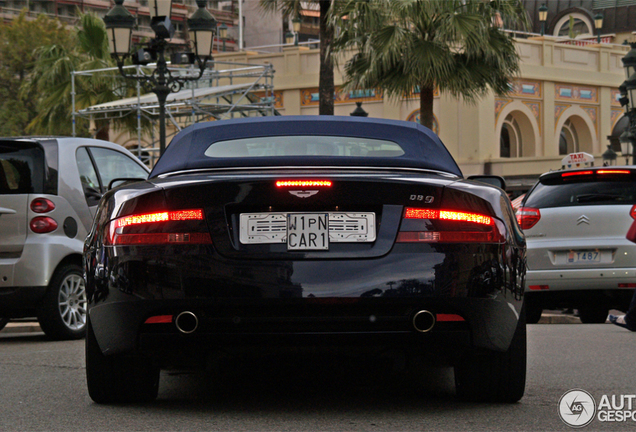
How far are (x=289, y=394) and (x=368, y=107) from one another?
Result: 39022 millimetres

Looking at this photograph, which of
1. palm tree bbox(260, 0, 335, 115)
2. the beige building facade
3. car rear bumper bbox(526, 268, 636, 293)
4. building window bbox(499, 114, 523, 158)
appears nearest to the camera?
car rear bumper bbox(526, 268, 636, 293)

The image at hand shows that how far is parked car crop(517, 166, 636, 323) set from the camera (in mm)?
9602

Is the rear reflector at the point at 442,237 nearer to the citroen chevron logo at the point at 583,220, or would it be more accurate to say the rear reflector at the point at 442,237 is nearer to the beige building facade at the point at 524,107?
the citroen chevron logo at the point at 583,220

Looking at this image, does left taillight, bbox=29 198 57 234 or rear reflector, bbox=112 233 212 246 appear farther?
left taillight, bbox=29 198 57 234

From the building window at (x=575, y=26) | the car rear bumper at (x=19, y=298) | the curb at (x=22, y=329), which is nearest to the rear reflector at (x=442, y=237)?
the car rear bumper at (x=19, y=298)

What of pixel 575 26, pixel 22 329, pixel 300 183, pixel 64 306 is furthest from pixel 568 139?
pixel 300 183

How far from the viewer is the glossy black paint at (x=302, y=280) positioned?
4137 millimetres

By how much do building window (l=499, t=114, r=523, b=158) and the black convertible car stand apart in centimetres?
4186

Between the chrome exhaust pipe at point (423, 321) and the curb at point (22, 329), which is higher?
the chrome exhaust pipe at point (423, 321)

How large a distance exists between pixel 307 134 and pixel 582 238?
4908 millimetres

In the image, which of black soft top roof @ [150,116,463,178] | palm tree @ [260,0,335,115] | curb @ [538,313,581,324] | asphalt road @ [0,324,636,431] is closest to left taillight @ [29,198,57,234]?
asphalt road @ [0,324,636,431]

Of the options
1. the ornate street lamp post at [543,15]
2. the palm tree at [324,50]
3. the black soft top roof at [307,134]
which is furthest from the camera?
the ornate street lamp post at [543,15]

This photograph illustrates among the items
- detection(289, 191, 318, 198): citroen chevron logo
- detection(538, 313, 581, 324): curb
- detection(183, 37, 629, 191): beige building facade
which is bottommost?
detection(538, 313, 581, 324): curb

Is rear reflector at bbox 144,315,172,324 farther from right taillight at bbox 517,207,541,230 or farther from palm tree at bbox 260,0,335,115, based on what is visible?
palm tree at bbox 260,0,335,115
